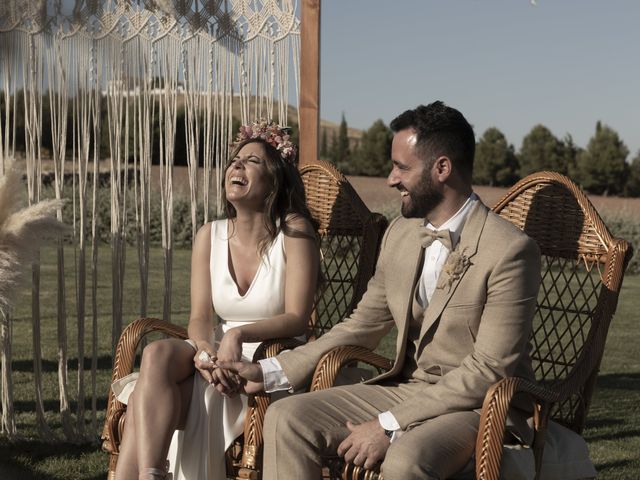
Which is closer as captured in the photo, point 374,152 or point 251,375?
point 251,375

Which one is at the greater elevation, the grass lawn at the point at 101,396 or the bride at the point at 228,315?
the bride at the point at 228,315

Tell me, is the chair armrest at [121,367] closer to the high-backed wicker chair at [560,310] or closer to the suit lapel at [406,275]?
the high-backed wicker chair at [560,310]

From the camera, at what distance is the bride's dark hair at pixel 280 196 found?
369 centimetres

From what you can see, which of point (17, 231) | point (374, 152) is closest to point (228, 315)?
point (17, 231)

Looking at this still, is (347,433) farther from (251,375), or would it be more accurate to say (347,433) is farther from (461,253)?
(461,253)

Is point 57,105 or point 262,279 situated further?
point 57,105

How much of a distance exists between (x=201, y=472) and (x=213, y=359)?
37 cm

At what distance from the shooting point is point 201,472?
10.6ft

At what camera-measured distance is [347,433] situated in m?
2.84

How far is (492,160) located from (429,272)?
30749mm

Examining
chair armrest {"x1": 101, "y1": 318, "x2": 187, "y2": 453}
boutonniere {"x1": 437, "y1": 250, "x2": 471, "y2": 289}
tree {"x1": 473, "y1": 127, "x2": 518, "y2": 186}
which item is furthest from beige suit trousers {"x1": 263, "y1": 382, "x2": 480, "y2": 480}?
tree {"x1": 473, "y1": 127, "x2": 518, "y2": 186}

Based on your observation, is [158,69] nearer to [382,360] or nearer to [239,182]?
[239,182]

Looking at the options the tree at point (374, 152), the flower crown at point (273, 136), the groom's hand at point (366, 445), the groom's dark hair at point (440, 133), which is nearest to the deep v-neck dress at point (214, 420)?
the flower crown at point (273, 136)

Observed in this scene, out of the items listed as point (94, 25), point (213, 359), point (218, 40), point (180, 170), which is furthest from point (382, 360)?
point (180, 170)
